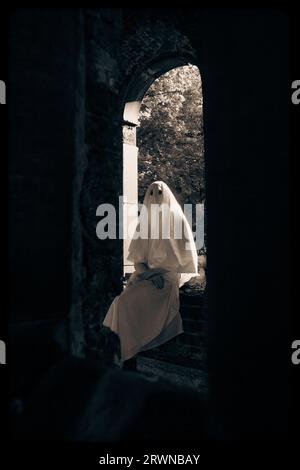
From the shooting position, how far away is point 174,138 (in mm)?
14211

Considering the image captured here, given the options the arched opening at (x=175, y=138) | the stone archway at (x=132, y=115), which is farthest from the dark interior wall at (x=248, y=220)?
the arched opening at (x=175, y=138)

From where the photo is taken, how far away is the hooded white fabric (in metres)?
5.21

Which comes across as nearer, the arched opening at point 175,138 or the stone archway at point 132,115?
the stone archway at point 132,115

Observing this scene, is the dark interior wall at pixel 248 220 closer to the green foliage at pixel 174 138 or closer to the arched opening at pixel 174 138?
the arched opening at pixel 174 138

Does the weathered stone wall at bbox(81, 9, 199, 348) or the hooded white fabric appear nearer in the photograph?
the weathered stone wall at bbox(81, 9, 199, 348)

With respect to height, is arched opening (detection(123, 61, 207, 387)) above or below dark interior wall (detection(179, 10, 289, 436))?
above

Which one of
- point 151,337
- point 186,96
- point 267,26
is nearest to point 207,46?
point 267,26

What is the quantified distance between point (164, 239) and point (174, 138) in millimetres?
9619

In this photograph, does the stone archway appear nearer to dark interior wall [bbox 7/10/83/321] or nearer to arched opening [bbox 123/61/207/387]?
dark interior wall [bbox 7/10/83/321]

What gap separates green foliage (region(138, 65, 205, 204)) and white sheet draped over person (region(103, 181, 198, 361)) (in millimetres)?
8519

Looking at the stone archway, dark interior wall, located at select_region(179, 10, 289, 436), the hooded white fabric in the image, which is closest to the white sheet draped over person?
the hooded white fabric

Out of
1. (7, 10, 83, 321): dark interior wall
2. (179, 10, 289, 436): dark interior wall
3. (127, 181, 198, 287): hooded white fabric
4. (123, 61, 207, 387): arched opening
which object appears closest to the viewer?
(179, 10, 289, 436): dark interior wall

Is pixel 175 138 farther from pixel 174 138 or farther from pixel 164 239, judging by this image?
pixel 164 239

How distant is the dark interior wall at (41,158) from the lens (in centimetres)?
247
